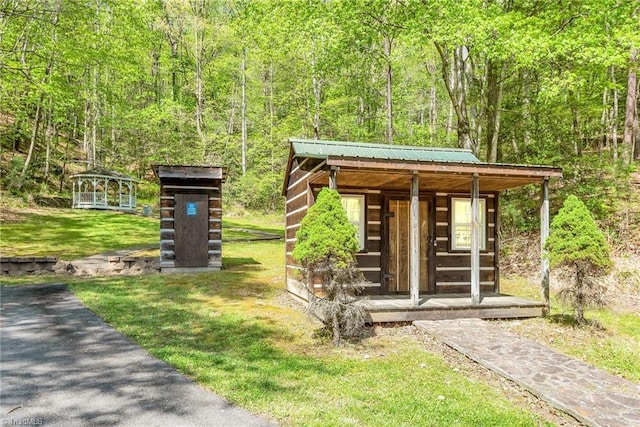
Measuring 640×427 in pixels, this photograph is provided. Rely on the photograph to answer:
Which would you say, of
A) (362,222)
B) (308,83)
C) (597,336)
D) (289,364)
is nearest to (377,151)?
(362,222)

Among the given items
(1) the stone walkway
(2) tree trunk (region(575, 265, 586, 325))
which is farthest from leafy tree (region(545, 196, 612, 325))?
(1) the stone walkway

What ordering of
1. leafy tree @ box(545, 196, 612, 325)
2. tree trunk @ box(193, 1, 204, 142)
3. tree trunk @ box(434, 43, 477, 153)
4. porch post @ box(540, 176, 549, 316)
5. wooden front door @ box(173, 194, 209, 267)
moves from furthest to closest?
tree trunk @ box(193, 1, 204, 142) → tree trunk @ box(434, 43, 477, 153) → wooden front door @ box(173, 194, 209, 267) → porch post @ box(540, 176, 549, 316) → leafy tree @ box(545, 196, 612, 325)

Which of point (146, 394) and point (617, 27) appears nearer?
point (146, 394)

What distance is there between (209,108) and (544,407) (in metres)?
30.8

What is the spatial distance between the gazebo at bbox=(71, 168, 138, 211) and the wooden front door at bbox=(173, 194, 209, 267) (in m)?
16.3

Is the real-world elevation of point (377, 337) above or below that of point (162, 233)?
below

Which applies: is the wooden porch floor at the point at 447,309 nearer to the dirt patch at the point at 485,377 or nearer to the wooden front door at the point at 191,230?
the dirt patch at the point at 485,377

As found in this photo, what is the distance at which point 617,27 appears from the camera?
11.2m

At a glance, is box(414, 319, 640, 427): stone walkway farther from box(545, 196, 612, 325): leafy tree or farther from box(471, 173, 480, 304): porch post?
box(545, 196, 612, 325): leafy tree

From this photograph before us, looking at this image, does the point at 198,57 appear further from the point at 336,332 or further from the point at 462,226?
the point at 336,332

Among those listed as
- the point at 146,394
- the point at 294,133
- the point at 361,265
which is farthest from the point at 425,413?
the point at 294,133

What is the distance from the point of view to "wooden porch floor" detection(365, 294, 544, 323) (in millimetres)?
7301

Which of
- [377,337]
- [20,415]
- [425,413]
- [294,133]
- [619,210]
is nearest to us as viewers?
[20,415]

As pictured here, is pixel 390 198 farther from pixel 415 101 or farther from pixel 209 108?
pixel 415 101
